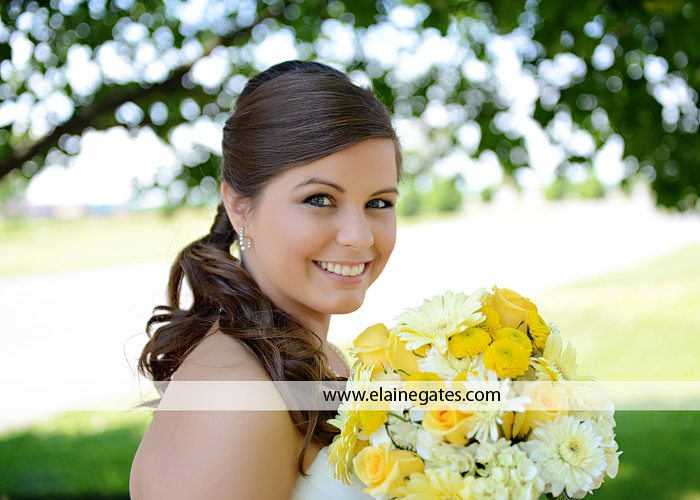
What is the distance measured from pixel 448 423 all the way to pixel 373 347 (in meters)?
0.36

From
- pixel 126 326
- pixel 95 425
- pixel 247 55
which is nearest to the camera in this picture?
pixel 247 55

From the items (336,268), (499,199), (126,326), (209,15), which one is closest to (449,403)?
(336,268)

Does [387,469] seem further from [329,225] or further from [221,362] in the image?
[329,225]

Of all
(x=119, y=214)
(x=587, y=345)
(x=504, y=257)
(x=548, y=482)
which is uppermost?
(x=548, y=482)

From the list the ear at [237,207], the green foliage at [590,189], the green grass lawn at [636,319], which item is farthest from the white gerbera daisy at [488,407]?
the green foliage at [590,189]

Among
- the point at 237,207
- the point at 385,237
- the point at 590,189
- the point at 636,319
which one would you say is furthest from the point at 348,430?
the point at 590,189

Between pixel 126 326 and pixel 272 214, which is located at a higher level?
pixel 272 214

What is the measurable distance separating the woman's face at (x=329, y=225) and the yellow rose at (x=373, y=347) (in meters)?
0.33

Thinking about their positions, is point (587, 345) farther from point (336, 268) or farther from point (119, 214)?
point (119, 214)

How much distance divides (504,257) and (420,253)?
12.1ft

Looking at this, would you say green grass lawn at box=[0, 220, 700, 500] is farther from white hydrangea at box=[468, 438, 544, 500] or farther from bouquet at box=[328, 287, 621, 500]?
white hydrangea at box=[468, 438, 544, 500]

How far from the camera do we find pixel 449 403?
1275 mm

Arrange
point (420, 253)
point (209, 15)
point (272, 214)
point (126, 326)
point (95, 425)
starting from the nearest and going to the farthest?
point (272, 214) → point (209, 15) → point (95, 425) → point (126, 326) → point (420, 253)

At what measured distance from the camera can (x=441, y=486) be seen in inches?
48.7
